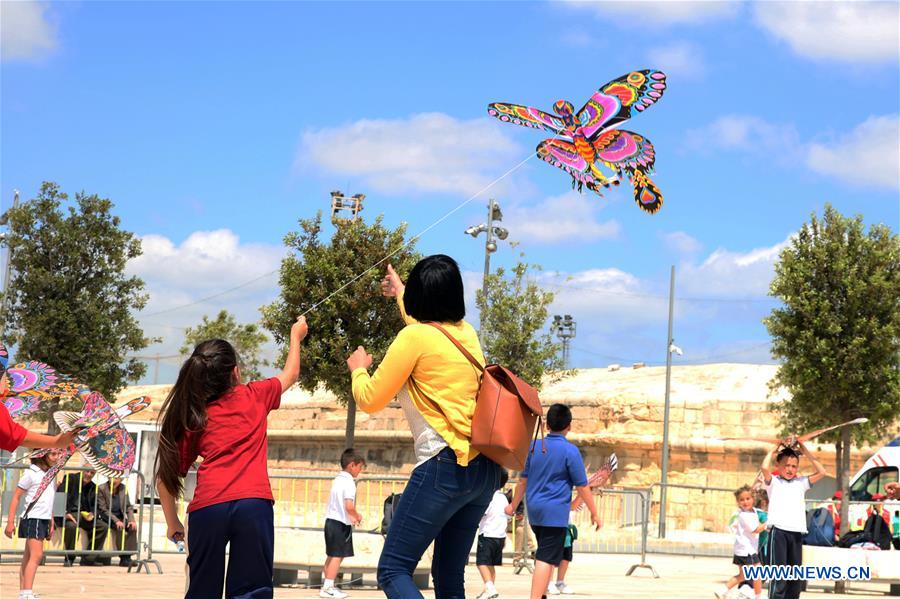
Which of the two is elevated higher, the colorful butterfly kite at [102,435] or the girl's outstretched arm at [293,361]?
the girl's outstretched arm at [293,361]

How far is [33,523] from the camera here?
1034cm

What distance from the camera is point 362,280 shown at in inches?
1023

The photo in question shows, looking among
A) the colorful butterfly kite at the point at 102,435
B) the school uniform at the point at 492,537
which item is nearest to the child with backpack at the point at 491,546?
the school uniform at the point at 492,537

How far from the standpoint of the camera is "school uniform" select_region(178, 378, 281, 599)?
15.3ft

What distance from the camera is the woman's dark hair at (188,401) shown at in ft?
15.8

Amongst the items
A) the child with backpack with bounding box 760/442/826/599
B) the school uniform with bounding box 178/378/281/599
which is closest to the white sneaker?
the child with backpack with bounding box 760/442/826/599

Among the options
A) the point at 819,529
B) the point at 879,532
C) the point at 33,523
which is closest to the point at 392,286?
the point at 33,523

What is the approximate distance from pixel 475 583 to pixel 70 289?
16587mm

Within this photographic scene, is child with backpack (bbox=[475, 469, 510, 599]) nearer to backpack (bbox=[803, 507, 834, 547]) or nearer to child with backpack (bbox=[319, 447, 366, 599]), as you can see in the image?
child with backpack (bbox=[319, 447, 366, 599])

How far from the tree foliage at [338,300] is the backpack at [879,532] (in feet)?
39.8

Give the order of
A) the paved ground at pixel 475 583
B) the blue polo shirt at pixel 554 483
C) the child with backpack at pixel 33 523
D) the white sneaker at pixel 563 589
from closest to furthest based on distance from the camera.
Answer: the blue polo shirt at pixel 554 483 < the child with backpack at pixel 33 523 < the paved ground at pixel 475 583 < the white sneaker at pixel 563 589

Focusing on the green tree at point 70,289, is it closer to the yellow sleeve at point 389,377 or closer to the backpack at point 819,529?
the backpack at point 819,529

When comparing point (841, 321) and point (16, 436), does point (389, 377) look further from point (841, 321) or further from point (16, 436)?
point (841, 321)

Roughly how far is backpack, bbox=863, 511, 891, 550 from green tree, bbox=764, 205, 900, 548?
366 inches
